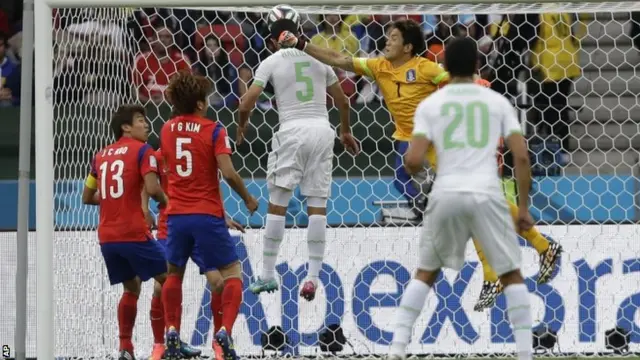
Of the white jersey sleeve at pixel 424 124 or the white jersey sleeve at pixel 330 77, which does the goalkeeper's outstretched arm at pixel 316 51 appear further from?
the white jersey sleeve at pixel 424 124

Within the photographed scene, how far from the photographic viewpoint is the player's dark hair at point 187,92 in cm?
970

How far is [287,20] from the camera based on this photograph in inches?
380

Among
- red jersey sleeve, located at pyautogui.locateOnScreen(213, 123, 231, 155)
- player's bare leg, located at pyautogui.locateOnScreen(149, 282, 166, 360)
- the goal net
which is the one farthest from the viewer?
the goal net

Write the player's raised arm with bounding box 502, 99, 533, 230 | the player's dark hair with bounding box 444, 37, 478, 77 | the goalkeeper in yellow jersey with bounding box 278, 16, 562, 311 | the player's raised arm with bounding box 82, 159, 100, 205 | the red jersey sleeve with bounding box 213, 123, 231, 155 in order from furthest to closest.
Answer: the player's raised arm with bounding box 82, 159, 100, 205, the goalkeeper in yellow jersey with bounding box 278, 16, 562, 311, the red jersey sleeve with bounding box 213, 123, 231, 155, the player's dark hair with bounding box 444, 37, 478, 77, the player's raised arm with bounding box 502, 99, 533, 230

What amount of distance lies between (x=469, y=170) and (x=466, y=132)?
201mm

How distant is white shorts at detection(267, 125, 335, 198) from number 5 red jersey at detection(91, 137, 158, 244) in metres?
0.86

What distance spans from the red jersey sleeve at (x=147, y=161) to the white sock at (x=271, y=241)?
0.89 meters

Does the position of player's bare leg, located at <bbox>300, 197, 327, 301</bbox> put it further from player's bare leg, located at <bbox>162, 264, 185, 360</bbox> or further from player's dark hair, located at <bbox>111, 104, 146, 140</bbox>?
player's dark hair, located at <bbox>111, 104, 146, 140</bbox>

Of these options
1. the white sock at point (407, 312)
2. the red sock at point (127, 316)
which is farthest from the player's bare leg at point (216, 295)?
the white sock at point (407, 312)

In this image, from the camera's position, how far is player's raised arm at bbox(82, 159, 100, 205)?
10305 mm

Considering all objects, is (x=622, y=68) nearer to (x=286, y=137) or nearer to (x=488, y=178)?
(x=286, y=137)

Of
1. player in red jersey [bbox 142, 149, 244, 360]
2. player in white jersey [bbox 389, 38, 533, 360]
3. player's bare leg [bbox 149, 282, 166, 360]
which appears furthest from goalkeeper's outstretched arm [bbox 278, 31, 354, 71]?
player's bare leg [bbox 149, 282, 166, 360]

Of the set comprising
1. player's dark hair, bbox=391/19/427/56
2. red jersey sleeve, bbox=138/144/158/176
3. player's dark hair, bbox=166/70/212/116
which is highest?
player's dark hair, bbox=391/19/427/56

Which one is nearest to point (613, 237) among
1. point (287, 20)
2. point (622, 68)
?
point (622, 68)
